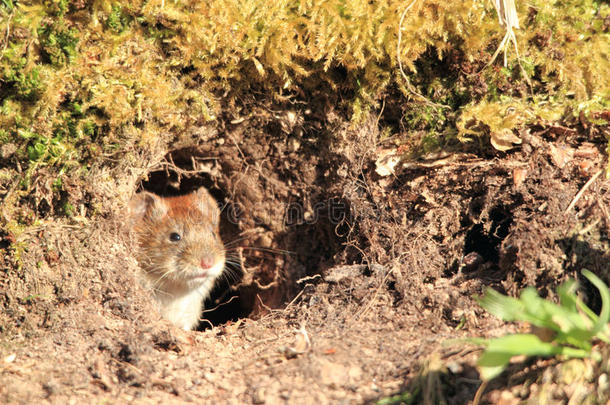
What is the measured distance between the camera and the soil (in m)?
2.61

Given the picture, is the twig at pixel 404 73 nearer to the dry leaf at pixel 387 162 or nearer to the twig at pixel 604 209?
the dry leaf at pixel 387 162

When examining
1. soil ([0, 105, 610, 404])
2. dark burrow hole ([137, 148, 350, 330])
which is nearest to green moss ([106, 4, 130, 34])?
soil ([0, 105, 610, 404])

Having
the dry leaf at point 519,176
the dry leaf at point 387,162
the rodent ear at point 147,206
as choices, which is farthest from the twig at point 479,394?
the rodent ear at point 147,206

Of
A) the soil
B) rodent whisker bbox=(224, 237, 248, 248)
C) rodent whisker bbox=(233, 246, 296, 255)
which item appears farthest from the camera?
rodent whisker bbox=(224, 237, 248, 248)

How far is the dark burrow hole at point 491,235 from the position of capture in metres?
3.26

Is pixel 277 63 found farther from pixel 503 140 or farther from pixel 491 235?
pixel 491 235

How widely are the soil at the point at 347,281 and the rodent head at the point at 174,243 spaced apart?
54 centimetres

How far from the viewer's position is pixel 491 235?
136 inches

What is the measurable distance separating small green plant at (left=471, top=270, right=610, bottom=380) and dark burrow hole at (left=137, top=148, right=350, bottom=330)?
→ 80.8 inches

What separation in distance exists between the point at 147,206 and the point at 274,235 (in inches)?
47.3

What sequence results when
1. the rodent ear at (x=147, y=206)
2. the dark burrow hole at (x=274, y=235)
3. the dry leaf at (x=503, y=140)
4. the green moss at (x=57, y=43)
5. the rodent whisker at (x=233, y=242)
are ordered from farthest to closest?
the rodent whisker at (x=233, y=242) → the rodent ear at (x=147, y=206) → the dark burrow hole at (x=274, y=235) → the dry leaf at (x=503, y=140) → the green moss at (x=57, y=43)

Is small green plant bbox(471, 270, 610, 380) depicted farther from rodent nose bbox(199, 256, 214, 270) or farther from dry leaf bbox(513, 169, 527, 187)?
rodent nose bbox(199, 256, 214, 270)

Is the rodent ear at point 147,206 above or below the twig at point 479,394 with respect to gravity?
above

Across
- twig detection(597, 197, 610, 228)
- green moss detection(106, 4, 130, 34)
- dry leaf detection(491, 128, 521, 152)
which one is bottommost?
twig detection(597, 197, 610, 228)
